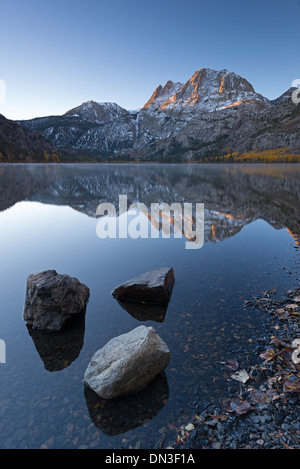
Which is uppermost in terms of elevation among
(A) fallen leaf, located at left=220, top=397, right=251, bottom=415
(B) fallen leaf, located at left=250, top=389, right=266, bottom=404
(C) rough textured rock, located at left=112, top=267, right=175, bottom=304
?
(C) rough textured rock, located at left=112, top=267, right=175, bottom=304

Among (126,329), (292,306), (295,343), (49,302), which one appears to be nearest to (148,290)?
(126,329)

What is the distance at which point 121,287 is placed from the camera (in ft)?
46.9

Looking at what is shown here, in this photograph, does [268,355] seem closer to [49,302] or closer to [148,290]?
[148,290]

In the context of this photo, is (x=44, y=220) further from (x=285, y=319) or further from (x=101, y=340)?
(x=285, y=319)

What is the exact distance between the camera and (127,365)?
8.29 m

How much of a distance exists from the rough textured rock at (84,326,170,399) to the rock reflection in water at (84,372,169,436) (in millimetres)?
200

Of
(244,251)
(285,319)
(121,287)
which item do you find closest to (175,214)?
(244,251)

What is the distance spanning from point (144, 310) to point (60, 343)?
166 inches

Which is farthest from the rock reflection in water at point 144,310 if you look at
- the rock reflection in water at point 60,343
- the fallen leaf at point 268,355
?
the fallen leaf at point 268,355

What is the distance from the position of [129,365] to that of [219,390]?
2.89 meters

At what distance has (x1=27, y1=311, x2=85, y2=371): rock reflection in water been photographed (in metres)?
9.90

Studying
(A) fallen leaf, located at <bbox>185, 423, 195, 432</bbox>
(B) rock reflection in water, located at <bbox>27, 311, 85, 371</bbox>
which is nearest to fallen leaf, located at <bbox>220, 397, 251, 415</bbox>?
(A) fallen leaf, located at <bbox>185, 423, 195, 432</bbox>

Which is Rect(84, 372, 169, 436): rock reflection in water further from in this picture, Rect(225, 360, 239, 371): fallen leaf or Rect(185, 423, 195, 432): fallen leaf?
Rect(225, 360, 239, 371): fallen leaf

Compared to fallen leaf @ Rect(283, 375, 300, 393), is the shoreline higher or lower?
lower
